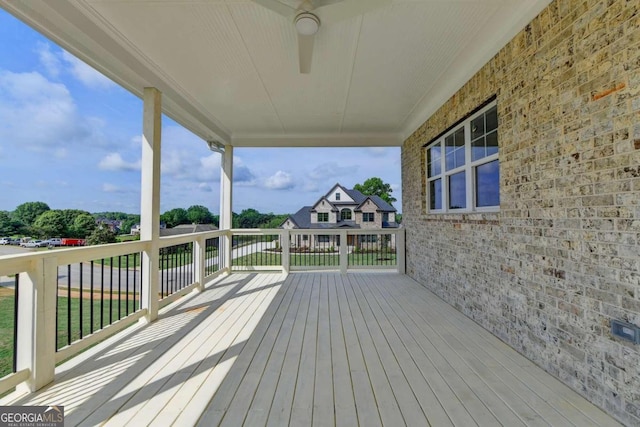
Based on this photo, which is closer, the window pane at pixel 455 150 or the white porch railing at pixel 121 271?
the white porch railing at pixel 121 271

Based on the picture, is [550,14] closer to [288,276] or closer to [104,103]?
[104,103]

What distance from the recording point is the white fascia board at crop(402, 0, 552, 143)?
236 centimetres

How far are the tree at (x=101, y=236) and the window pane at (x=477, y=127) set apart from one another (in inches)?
162

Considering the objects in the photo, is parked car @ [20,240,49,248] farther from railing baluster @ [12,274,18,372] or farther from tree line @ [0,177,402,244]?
railing baluster @ [12,274,18,372]

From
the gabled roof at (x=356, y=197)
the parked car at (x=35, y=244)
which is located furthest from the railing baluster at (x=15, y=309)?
the gabled roof at (x=356, y=197)

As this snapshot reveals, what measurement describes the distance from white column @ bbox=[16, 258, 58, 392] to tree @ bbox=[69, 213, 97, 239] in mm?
479

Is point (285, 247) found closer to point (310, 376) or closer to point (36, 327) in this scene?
point (310, 376)

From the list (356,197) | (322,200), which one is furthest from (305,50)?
(356,197)

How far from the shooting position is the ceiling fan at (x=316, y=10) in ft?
7.00

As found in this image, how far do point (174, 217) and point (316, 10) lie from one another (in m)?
3.26

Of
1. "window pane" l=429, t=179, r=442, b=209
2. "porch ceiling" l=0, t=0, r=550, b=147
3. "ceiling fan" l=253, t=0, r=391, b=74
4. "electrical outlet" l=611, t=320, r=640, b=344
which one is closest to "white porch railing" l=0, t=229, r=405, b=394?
"window pane" l=429, t=179, r=442, b=209

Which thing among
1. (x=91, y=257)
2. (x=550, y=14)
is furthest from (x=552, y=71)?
(x=91, y=257)

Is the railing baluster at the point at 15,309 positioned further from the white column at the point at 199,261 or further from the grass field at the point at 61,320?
the white column at the point at 199,261

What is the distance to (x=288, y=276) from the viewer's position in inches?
229
